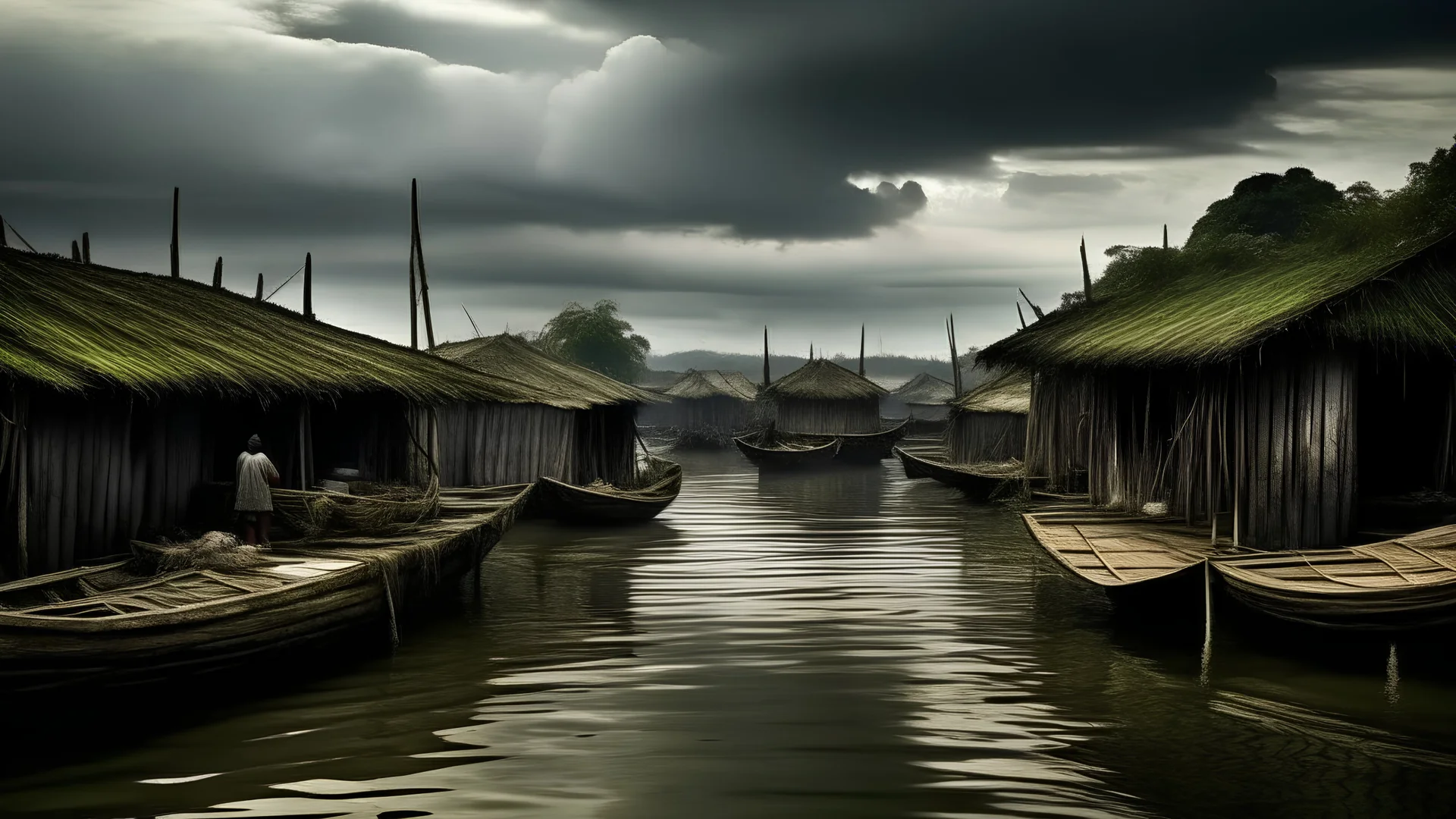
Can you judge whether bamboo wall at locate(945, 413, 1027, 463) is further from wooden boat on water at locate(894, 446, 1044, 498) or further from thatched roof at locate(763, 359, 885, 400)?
thatched roof at locate(763, 359, 885, 400)

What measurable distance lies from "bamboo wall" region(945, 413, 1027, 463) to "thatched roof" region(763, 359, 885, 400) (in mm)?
11892

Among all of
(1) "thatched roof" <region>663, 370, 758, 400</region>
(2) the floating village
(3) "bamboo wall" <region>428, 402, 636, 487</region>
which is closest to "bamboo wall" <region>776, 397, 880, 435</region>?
(1) "thatched roof" <region>663, 370, 758, 400</region>

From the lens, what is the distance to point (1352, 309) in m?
11.6

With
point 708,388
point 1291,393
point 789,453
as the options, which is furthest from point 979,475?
point 708,388

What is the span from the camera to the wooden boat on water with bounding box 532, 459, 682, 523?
2153 centimetres

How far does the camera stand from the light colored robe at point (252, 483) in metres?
11.8

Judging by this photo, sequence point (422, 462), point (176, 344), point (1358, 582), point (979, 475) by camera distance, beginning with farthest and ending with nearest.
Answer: point (979, 475)
point (422, 462)
point (176, 344)
point (1358, 582)

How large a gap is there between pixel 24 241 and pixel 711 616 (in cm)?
935

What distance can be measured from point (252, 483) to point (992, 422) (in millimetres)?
25296

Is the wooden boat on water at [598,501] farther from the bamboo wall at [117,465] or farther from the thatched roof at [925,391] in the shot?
the thatched roof at [925,391]

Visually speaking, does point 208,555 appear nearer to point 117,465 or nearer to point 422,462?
point 117,465

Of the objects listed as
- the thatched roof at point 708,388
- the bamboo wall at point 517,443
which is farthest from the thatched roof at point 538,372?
the thatched roof at point 708,388

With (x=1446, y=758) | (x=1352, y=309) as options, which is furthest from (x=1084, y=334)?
(x=1446, y=758)

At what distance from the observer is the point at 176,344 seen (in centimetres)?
1162
